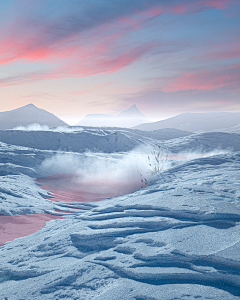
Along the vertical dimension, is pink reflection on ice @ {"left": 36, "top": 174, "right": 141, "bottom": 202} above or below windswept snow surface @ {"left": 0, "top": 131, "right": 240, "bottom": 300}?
below

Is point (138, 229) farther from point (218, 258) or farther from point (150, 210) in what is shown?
point (218, 258)

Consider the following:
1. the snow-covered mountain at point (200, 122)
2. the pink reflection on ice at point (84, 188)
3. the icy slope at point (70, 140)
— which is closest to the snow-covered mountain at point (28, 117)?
the snow-covered mountain at point (200, 122)

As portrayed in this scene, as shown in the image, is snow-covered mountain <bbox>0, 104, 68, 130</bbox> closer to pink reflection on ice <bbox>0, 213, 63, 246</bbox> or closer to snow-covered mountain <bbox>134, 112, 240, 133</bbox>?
snow-covered mountain <bbox>134, 112, 240, 133</bbox>

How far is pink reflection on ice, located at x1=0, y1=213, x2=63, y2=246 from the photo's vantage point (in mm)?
4414

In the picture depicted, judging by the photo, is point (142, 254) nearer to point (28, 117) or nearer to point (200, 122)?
point (28, 117)

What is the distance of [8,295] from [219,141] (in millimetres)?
31263

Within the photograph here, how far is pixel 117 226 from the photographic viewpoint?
3.37 metres

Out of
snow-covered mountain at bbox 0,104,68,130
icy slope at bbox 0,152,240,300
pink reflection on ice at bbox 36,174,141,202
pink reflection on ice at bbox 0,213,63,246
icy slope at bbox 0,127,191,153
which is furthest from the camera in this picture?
snow-covered mountain at bbox 0,104,68,130

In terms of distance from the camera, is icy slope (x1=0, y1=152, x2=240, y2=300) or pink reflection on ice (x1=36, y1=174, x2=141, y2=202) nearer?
icy slope (x1=0, y1=152, x2=240, y2=300)

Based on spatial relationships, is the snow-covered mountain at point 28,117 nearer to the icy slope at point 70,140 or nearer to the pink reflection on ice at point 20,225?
the icy slope at point 70,140

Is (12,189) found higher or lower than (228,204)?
lower

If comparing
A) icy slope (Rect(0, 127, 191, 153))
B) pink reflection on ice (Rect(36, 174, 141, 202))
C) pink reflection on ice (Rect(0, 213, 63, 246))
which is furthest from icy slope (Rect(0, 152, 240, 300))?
icy slope (Rect(0, 127, 191, 153))

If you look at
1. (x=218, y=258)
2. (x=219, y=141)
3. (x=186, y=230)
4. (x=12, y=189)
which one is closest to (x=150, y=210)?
(x=186, y=230)

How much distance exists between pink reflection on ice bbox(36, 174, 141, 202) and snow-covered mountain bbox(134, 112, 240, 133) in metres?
85.7
